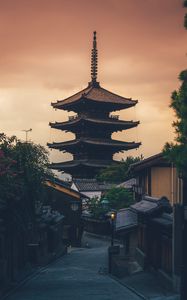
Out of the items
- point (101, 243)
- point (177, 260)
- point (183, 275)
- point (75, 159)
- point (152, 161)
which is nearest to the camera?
point (183, 275)

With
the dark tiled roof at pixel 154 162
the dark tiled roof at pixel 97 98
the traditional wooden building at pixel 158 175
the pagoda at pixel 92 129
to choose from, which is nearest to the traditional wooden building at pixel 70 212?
the traditional wooden building at pixel 158 175

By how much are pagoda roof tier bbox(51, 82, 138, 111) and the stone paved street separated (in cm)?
4966

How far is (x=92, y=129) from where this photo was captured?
298ft

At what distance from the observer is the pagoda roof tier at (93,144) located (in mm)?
87188

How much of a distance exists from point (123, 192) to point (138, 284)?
35.0 meters

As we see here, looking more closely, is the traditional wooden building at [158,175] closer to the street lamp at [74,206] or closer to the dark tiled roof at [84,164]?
the street lamp at [74,206]

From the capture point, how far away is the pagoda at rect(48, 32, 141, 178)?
88188 millimetres

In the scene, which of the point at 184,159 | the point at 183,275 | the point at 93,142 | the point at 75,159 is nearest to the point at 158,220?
the point at 184,159

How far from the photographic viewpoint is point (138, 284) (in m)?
28.3

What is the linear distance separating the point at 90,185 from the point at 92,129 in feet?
38.1

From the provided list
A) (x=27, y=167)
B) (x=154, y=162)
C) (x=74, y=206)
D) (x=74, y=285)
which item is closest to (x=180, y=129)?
(x=27, y=167)

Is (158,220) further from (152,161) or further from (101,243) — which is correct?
(101,243)

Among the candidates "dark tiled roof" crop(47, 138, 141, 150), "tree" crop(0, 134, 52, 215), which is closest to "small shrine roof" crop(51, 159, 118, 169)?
"dark tiled roof" crop(47, 138, 141, 150)

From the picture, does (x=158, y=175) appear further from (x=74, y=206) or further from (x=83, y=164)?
(x=83, y=164)
